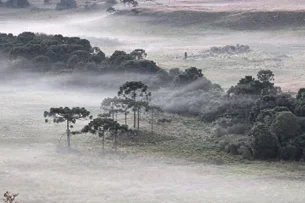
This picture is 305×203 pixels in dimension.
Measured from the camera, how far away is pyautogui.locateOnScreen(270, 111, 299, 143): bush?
3616 centimetres

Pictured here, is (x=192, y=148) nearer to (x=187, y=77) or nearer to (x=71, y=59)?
(x=187, y=77)

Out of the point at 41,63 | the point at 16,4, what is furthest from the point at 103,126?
the point at 16,4

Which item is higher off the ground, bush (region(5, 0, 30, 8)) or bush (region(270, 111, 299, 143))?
bush (region(5, 0, 30, 8))

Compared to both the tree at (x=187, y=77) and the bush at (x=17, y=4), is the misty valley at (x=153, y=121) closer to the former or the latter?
the tree at (x=187, y=77)

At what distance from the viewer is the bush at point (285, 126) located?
3616 centimetres

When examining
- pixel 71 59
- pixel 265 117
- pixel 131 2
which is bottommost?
pixel 265 117

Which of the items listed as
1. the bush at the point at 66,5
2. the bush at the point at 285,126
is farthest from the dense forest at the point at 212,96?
the bush at the point at 66,5

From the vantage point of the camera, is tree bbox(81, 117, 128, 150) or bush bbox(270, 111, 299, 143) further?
tree bbox(81, 117, 128, 150)

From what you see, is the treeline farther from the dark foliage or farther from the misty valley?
the dark foliage

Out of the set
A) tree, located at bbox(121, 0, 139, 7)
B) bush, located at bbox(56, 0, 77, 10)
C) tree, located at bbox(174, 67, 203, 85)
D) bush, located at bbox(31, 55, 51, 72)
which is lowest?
tree, located at bbox(174, 67, 203, 85)

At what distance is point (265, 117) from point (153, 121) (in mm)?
9600

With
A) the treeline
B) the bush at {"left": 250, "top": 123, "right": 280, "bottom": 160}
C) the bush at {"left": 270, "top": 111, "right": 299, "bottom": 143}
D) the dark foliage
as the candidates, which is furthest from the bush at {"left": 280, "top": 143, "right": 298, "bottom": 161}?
the treeline

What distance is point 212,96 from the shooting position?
49.1 m

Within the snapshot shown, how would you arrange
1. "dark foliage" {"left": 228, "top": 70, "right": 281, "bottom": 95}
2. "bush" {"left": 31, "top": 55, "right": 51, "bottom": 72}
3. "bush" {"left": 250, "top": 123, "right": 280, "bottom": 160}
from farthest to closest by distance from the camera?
"bush" {"left": 31, "top": 55, "right": 51, "bottom": 72}, "dark foliage" {"left": 228, "top": 70, "right": 281, "bottom": 95}, "bush" {"left": 250, "top": 123, "right": 280, "bottom": 160}
